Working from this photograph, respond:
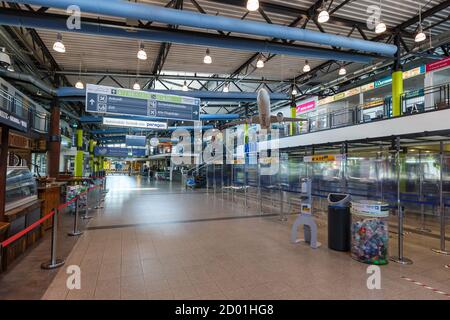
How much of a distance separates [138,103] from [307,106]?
12.7 meters

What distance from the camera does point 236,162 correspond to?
42.7 feet

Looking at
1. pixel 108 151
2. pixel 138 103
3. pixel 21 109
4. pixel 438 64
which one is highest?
pixel 438 64

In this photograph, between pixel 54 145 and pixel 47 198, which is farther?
pixel 54 145

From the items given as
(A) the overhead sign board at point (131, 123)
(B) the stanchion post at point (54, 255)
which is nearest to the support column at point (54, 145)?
(A) the overhead sign board at point (131, 123)

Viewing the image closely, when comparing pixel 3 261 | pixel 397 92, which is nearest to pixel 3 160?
pixel 3 261

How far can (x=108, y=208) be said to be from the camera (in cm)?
846

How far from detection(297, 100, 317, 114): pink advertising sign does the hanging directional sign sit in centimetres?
1036

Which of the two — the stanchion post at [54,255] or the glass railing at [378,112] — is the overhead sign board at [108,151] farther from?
the stanchion post at [54,255]

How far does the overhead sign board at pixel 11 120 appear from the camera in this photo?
10.7 ft

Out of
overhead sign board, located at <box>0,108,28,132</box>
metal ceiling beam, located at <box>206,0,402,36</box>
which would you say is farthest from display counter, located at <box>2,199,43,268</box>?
metal ceiling beam, located at <box>206,0,402,36</box>

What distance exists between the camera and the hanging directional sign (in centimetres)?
698

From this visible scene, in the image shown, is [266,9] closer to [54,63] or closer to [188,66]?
[188,66]

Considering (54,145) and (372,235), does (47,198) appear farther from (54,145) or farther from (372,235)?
(372,235)
